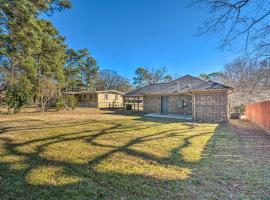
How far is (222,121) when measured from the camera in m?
12.0

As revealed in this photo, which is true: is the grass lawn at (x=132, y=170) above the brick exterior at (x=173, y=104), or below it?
below

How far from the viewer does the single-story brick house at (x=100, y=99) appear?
96.1 feet

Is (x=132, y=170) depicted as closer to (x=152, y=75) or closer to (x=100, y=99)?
(x=100, y=99)

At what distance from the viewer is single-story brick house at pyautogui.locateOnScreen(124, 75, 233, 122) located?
1211 cm

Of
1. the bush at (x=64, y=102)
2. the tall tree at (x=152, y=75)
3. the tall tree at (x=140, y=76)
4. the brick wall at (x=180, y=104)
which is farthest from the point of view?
the tall tree at (x=140, y=76)

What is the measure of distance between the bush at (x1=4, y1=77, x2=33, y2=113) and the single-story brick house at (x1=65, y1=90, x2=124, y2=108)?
13.6m

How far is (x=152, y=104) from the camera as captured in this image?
18.0 m

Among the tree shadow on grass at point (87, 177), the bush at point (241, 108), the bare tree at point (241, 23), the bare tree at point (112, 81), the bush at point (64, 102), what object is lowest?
the tree shadow on grass at point (87, 177)

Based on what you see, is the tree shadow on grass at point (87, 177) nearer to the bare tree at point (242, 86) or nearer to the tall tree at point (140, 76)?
the bare tree at point (242, 86)

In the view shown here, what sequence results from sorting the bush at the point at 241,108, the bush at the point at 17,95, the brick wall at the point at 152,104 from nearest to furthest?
the bush at the point at 17,95, the brick wall at the point at 152,104, the bush at the point at 241,108

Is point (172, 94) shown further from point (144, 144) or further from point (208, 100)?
point (144, 144)

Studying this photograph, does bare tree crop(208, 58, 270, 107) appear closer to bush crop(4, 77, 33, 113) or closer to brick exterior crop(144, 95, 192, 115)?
brick exterior crop(144, 95, 192, 115)

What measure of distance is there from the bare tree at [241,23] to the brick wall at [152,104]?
13.6 metres

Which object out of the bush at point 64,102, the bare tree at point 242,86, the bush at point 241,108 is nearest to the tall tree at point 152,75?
the bare tree at point 242,86
